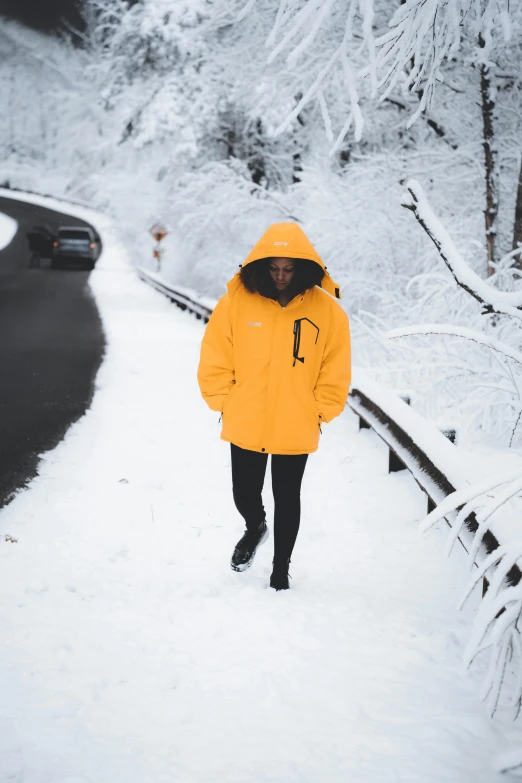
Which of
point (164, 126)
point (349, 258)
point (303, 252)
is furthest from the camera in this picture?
point (164, 126)

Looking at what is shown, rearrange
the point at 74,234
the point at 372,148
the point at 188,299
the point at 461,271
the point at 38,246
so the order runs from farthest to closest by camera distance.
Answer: the point at 74,234, the point at 38,246, the point at 188,299, the point at 372,148, the point at 461,271

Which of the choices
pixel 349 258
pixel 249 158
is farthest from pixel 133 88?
pixel 349 258

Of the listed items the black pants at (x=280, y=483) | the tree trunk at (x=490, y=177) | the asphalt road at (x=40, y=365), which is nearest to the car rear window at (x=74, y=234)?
the asphalt road at (x=40, y=365)

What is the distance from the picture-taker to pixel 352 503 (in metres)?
4.83

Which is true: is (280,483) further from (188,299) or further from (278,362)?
(188,299)

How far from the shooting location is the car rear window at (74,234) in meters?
26.9

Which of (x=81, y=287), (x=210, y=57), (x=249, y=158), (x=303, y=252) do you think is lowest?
(x=81, y=287)

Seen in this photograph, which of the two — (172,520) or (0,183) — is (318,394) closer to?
(172,520)

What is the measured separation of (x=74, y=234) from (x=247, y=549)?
26.0m

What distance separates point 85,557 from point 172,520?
0.79 m

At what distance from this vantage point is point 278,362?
10.4ft

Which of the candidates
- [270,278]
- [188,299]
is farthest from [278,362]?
[188,299]

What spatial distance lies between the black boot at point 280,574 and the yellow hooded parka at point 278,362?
0.68 metres

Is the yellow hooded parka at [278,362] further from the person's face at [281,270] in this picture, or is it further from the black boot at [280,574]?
the black boot at [280,574]
